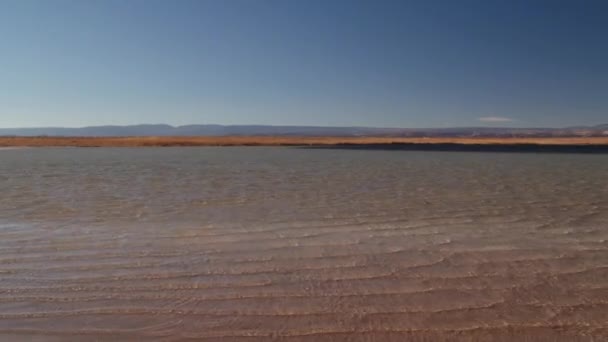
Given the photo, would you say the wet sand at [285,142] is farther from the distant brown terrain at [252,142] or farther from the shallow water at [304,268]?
the shallow water at [304,268]

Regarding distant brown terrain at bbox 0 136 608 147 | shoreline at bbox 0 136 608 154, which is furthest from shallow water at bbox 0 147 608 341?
distant brown terrain at bbox 0 136 608 147

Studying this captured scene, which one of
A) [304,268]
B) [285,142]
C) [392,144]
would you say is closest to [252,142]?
[285,142]

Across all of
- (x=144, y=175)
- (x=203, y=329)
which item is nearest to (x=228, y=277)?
(x=203, y=329)

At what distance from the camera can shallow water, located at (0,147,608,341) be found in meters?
3.13

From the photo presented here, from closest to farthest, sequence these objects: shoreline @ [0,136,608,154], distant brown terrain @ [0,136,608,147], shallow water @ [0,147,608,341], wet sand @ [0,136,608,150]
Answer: shallow water @ [0,147,608,341] < shoreline @ [0,136,608,154] < wet sand @ [0,136,608,150] < distant brown terrain @ [0,136,608,147]

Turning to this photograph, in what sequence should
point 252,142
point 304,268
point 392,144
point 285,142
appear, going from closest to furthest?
point 304,268 → point 392,144 → point 252,142 → point 285,142

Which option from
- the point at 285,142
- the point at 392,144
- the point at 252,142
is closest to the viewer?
the point at 392,144

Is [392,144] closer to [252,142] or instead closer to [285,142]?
[285,142]

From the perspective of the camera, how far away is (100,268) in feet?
14.4

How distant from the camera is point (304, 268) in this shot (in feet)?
14.5

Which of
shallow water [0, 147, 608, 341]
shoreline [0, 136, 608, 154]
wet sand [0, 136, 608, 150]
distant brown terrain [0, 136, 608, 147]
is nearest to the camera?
shallow water [0, 147, 608, 341]

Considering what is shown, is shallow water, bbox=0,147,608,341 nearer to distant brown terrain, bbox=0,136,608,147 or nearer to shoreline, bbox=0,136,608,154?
shoreline, bbox=0,136,608,154

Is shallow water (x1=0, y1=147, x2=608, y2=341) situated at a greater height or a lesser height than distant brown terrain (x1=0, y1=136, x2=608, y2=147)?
lesser

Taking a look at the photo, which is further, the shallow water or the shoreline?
the shoreline
